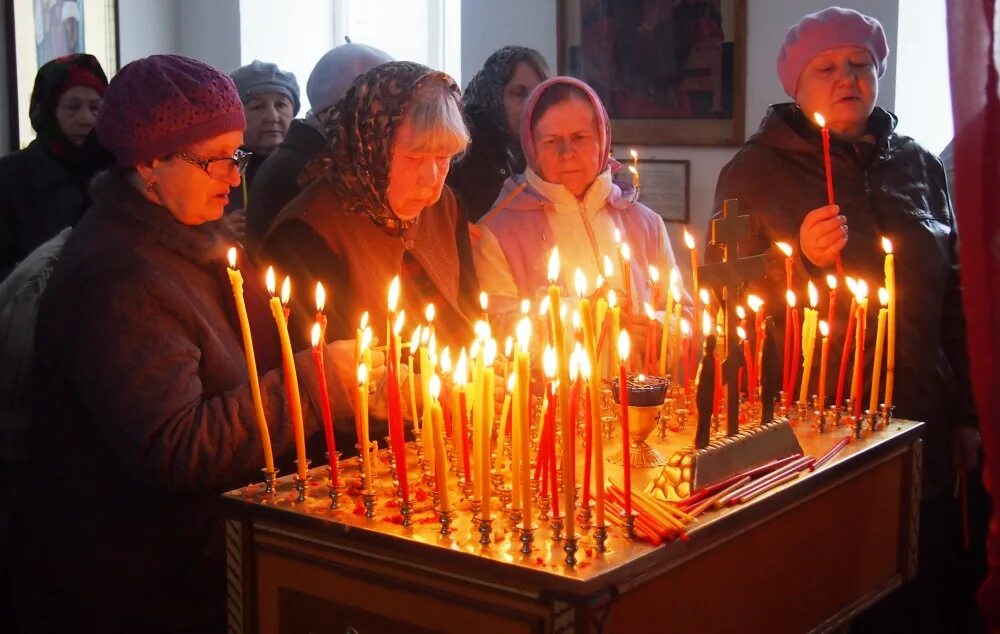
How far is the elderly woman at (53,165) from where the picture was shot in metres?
3.79

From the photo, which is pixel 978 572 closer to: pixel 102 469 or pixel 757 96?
pixel 757 96

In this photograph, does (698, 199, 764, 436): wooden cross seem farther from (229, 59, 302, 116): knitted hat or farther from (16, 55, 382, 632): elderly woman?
(229, 59, 302, 116): knitted hat

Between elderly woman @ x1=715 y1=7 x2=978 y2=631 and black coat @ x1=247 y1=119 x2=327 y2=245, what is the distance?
4.22ft

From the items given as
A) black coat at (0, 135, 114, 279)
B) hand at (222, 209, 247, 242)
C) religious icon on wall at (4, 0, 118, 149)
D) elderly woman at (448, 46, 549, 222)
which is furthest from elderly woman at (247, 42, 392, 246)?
religious icon on wall at (4, 0, 118, 149)

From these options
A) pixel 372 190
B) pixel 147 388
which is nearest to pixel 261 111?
pixel 372 190

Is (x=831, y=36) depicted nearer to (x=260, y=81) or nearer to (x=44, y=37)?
(x=260, y=81)

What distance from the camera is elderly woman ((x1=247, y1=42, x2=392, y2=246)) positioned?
137 inches

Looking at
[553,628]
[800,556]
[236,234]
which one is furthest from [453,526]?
[236,234]

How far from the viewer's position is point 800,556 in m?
1.97

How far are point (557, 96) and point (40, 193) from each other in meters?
1.84

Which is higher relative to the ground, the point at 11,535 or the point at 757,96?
the point at 757,96

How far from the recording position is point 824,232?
2779 mm

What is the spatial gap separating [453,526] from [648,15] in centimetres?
363

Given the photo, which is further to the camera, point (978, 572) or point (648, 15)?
point (648, 15)
